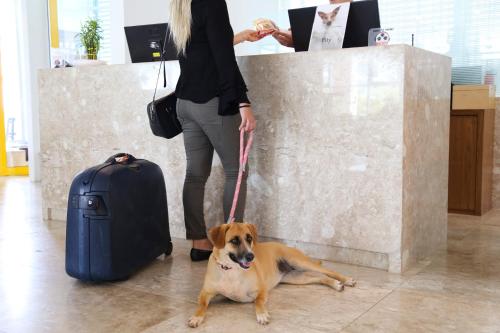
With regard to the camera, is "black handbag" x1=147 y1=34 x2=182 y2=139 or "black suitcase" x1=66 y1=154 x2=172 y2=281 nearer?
"black suitcase" x1=66 y1=154 x2=172 y2=281

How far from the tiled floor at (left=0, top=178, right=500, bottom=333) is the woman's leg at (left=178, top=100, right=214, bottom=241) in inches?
6.4

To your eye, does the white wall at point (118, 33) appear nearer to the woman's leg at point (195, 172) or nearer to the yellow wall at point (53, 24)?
the yellow wall at point (53, 24)

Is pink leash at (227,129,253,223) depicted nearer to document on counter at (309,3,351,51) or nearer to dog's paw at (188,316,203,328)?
dog's paw at (188,316,203,328)

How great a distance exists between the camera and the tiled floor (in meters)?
2.00

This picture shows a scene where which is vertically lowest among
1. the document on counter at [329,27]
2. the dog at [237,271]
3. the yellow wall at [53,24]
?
the dog at [237,271]

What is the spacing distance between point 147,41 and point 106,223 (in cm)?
142

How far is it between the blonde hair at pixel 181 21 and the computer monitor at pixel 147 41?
718 millimetres

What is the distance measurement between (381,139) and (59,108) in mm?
2269

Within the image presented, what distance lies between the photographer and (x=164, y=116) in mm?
2807

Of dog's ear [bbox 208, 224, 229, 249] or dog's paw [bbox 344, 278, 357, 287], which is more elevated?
dog's ear [bbox 208, 224, 229, 249]

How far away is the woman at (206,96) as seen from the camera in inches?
99.0

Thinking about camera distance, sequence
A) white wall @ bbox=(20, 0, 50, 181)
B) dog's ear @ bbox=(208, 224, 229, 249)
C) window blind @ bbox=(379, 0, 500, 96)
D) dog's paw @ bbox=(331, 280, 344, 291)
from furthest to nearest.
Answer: white wall @ bbox=(20, 0, 50, 181)
window blind @ bbox=(379, 0, 500, 96)
dog's paw @ bbox=(331, 280, 344, 291)
dog's ear @ bbox=(208, 224, 229, 249)

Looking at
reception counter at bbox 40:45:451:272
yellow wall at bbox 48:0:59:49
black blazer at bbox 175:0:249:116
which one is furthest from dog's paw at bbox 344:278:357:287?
yellow wall at bbox 48:0:59:49

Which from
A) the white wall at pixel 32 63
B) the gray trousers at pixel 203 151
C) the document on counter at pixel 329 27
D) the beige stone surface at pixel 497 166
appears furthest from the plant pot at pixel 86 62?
the beige stone surface at pixel 497 166
